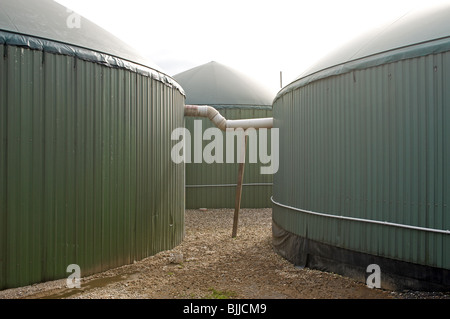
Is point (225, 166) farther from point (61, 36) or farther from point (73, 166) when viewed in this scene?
point (61, 36)

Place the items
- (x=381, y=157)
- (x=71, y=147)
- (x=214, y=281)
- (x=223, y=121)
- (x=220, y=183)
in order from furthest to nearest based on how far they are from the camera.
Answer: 1. (x=220, y=183)
2. (x=223, y=121)
3. (x=214, y=281)
4. (x=71, y=147)
5. (x=381, y=157)

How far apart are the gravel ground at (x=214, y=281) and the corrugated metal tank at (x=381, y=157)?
33 cm

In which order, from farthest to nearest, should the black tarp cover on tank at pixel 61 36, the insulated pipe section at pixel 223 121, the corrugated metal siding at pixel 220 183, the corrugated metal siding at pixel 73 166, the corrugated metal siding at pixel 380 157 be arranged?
the corrugated metal siding at pixel 220 183 < the insulated pipe section at pixel 223 121 < the black tarp cover on tank at pixel 61 36 < the corrugated metal siding at pixel 73 166 < the corrugated metal siding at pixel 380 157

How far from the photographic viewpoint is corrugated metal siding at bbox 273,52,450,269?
4.48m

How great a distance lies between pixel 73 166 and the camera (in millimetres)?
5352

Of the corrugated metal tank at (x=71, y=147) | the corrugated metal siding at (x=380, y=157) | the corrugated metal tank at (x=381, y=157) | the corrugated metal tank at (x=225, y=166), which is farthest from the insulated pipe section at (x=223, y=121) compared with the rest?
the corrugated metal tank at (x=225, y=166)

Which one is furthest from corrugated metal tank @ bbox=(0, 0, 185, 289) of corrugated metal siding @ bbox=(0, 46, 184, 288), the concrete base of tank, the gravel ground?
the concrete base of tank

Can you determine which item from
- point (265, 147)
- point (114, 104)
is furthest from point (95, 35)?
point (265, 147)

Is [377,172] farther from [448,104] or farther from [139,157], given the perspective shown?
[139,157]

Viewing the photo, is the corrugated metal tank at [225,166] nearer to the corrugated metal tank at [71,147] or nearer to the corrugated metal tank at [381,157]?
the corrugated metal tank at [71,147]

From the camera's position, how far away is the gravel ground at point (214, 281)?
489 cm

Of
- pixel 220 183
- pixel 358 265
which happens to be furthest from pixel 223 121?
pixel 358 265

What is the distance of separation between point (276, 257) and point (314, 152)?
226 cm

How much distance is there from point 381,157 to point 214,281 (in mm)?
3075
